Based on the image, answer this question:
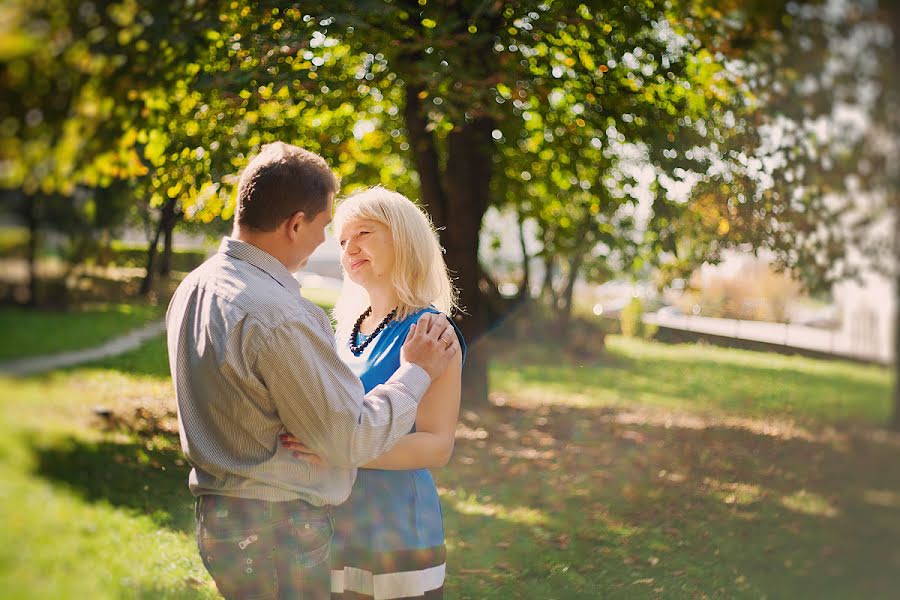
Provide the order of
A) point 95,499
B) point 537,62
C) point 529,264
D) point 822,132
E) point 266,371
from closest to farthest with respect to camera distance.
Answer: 1. point 266,371
2. point 822,132
3. point 95,499
4. point 537,62
5. point 529,264

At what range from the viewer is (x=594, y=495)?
23.4 ft

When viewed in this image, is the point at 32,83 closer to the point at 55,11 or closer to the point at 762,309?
the point at 55,11

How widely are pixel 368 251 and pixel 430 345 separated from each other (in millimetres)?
508

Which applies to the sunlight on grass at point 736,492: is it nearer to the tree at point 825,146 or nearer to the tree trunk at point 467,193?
the tree at point 825,146

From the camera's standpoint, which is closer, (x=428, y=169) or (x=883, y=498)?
(x=883, y=498)

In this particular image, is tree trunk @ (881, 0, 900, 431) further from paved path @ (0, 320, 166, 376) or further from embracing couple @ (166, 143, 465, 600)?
paved path @ (0, 320, 166, 376)


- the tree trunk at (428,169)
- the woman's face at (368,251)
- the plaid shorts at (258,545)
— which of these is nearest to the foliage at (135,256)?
the woman's face at (368,251)

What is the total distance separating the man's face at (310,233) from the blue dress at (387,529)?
0.50 meters

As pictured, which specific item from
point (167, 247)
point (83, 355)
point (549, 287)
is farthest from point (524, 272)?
point (83, 355)

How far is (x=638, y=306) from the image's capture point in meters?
8.83

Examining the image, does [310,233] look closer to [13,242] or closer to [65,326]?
[13,242]

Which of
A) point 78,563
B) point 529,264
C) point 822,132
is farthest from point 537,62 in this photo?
point 529,264

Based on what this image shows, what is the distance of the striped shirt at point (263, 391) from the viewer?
244 centimetres

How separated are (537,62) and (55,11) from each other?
3.77 m
